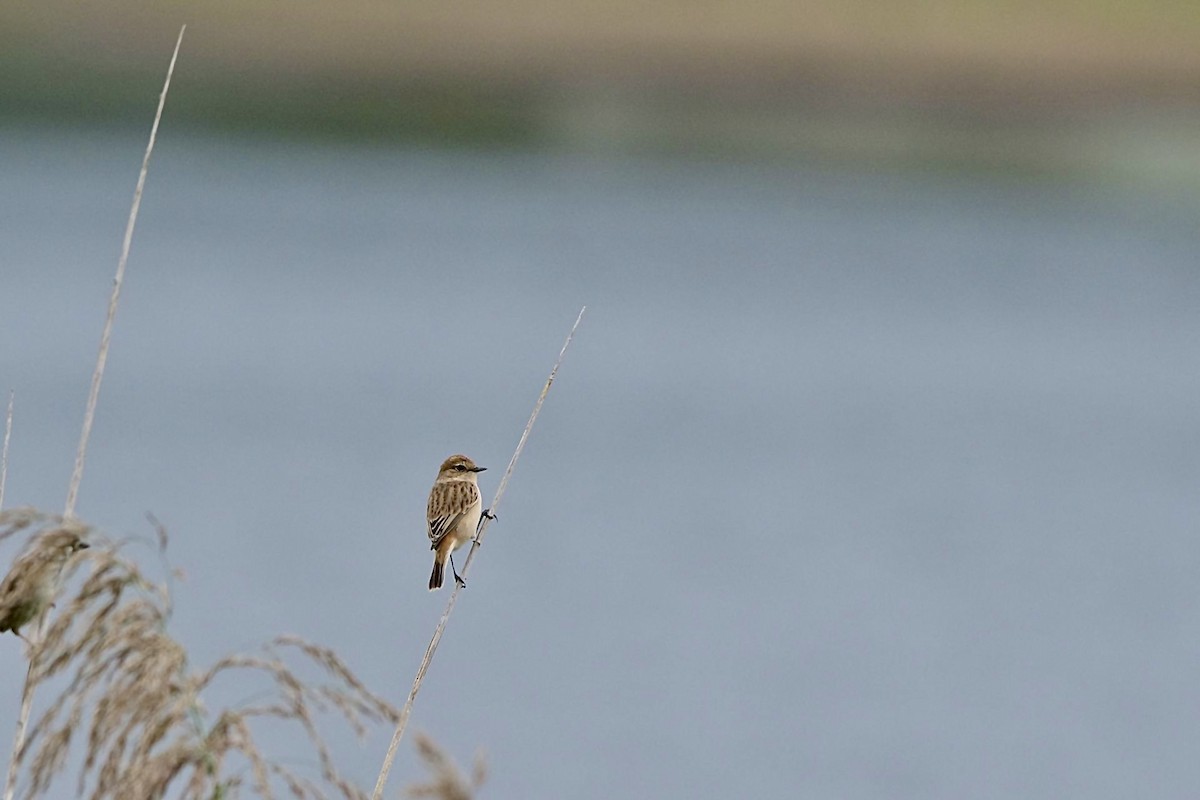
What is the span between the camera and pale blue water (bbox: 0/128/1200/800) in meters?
9.93

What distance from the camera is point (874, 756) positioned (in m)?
9.52

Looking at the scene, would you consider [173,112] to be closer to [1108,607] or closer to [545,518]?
[545,518]

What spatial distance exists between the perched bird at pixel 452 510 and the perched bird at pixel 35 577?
5.52 feet

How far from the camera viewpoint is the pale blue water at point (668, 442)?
32.6ft

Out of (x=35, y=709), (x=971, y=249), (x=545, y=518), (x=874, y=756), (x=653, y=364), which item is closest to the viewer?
(x=35, y=709)

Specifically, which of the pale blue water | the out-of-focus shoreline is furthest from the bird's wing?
the out-of-focus shoreline

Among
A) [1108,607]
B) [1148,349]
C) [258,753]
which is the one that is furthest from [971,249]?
[258,753]

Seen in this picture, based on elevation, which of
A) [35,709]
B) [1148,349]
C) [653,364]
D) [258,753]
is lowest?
[258,753]

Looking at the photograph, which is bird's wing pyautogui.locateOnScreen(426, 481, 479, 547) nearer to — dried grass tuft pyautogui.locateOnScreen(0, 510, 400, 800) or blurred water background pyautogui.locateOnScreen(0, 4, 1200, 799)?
dried grass tuft pyautogui.locateOnScreen(0, 510, 400, 800)

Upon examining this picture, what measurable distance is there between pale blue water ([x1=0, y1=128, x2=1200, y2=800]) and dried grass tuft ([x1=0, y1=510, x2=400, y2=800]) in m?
3.06

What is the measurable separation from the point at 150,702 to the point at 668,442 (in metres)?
13.8

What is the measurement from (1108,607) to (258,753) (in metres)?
11.0

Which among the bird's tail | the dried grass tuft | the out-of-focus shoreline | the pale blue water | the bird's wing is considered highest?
the out-of-focus shoreline

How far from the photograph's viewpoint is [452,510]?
12.0 feet
